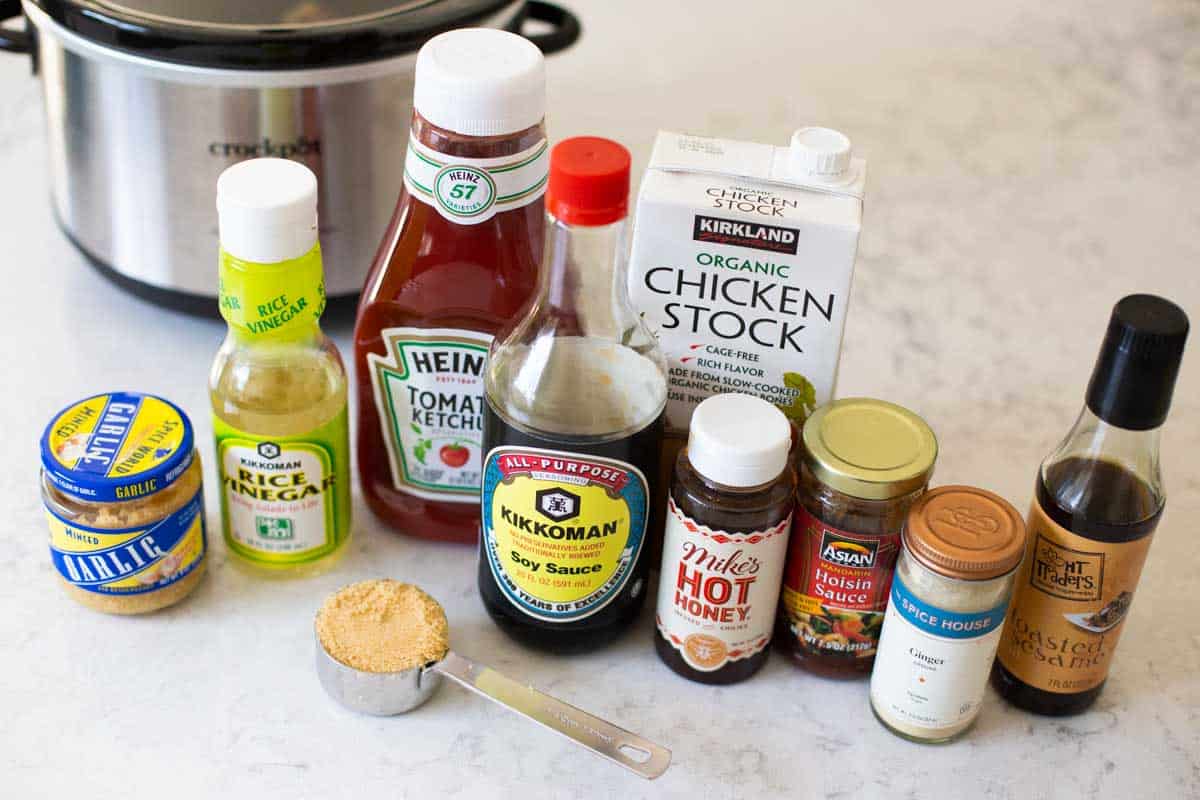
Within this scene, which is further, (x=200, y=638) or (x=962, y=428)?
(x=962, y=428)

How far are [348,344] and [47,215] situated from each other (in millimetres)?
343

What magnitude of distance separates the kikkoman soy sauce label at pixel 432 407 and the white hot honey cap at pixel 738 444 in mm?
161

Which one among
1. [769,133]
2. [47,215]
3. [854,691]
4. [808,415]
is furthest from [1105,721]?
[47,215]

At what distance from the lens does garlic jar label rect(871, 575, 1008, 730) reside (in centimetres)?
84

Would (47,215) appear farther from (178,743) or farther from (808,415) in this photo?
(808,415)

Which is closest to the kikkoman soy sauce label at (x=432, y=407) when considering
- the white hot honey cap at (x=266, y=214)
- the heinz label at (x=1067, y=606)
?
the white hot honey cap at (x=266, y=214)

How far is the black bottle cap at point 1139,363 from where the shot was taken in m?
0.76

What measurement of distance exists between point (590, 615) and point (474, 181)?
0.28 metres

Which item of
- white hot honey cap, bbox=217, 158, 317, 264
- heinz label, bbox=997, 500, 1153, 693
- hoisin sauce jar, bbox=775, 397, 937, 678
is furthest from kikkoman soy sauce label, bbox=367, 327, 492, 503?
heinz label, bbox=997, 500, 1153, 693

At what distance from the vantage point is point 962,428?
1.15m

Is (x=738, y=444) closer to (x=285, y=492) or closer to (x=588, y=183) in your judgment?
(x=588, y=183)

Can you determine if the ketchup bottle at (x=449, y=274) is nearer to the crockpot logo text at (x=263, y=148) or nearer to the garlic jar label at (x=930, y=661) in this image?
the crockpot logo text at (x=263, y=148)

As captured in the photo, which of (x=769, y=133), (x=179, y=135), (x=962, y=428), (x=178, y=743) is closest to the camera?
(x=178, y=743)

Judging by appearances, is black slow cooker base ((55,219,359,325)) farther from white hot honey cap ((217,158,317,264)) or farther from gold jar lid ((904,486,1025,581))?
gold jar lid ((904,486,1025,581))
